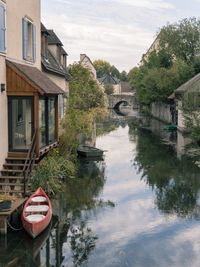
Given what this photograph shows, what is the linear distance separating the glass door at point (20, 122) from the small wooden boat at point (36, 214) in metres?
3.20

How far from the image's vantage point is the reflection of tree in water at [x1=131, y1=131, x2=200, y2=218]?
66.1ft

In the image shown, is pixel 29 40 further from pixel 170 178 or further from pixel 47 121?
pixel 170 178

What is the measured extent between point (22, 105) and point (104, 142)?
85.3 feet

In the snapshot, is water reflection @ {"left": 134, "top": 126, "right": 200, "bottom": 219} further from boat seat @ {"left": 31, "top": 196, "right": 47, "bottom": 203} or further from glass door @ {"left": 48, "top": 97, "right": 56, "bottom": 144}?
glass door @ {"left": 48, "top": 97, "right": 56, "bottom": 144}

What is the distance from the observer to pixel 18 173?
18.8 meters

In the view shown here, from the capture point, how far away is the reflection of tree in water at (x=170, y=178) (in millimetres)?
20156

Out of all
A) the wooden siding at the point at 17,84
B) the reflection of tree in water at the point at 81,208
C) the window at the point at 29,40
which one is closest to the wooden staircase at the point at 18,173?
the wooden siding at the point at 17,84

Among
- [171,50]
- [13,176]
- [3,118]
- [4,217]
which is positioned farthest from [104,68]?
[4,217]

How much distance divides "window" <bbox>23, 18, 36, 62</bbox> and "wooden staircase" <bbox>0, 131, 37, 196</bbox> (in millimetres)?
4669

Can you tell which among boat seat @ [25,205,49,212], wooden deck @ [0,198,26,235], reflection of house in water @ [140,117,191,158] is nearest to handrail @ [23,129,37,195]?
boat seat @ [25,205,49,212]

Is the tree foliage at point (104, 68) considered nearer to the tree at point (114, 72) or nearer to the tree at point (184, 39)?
the tree at point (114, 72)

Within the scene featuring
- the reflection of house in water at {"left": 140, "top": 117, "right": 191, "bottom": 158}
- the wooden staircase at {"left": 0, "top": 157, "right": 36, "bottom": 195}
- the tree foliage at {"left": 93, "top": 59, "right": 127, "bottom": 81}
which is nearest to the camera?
the wooden staircase at {"left": 0, "top": 157, "right": 36, "bottom": 195}

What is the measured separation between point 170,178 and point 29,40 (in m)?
11.0

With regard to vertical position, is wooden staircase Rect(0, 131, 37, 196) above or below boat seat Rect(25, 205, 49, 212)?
above
